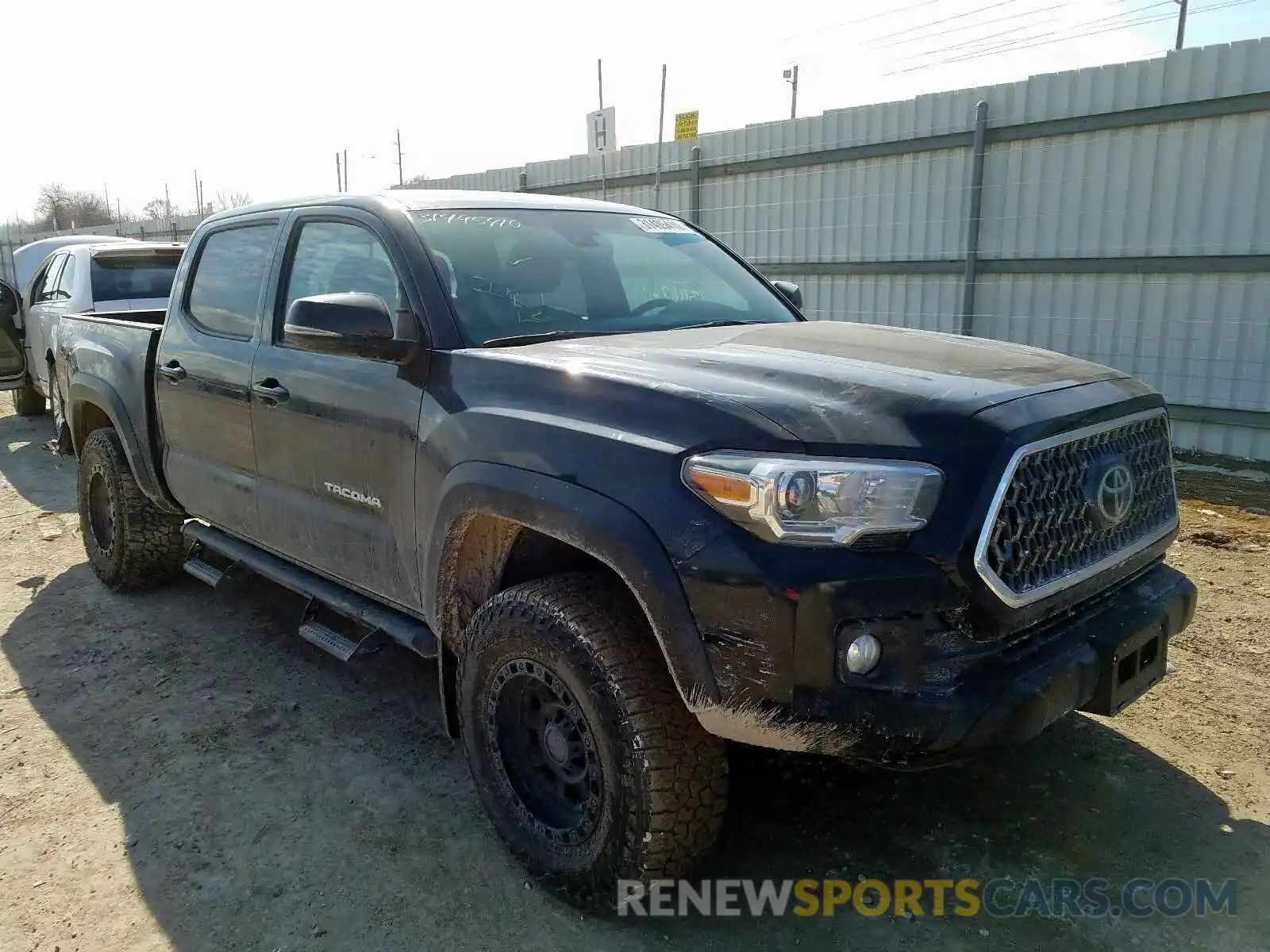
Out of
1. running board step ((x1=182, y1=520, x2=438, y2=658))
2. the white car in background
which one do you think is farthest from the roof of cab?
the white car in background

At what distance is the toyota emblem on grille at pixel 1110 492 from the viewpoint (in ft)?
7.93

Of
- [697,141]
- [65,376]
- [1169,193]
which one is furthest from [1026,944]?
[697,141]

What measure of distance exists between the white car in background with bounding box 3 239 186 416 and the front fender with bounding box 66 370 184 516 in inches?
146

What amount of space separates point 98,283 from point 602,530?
8.48 meters

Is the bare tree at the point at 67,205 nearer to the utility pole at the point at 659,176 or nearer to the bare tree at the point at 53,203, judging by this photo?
the bare tree at the point at 53,203

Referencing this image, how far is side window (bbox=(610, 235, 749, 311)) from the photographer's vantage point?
11.5 ft

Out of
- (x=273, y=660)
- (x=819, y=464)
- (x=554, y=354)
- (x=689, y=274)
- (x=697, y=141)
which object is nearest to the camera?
(x=819, y=464)

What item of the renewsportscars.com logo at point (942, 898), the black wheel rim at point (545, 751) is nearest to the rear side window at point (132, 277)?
the black wheel rim at point (545, 751)

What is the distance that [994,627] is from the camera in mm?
2162

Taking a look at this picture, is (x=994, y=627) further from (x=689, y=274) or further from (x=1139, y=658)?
(x=689, y=274)

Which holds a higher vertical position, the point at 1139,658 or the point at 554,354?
the point at 554,354

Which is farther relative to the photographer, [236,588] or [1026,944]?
[236,588]

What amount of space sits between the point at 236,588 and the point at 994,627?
4.41 m

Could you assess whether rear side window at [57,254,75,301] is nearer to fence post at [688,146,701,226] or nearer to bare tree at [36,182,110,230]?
fence post at [688,146,701,226]
